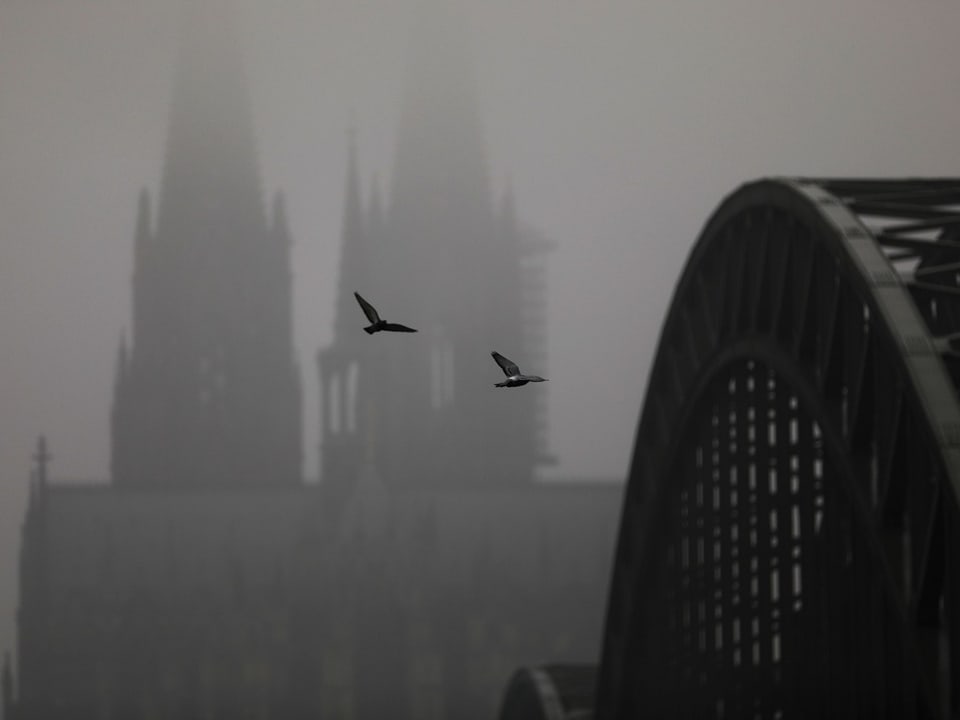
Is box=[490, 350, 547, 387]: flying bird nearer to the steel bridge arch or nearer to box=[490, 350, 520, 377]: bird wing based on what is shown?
box=[490, 350, 520, 377]: bird wing

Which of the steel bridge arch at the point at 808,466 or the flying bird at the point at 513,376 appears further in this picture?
the steel bridge arch at the point at 808,466

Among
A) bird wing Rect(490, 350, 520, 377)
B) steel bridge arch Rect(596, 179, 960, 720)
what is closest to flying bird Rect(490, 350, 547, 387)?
bird wing Rect(490, 350, 520, 377)

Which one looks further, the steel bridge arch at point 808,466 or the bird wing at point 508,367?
the steel bridge arch at point 808,466

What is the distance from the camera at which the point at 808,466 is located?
50.4 m

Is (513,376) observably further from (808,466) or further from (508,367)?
(808,466)

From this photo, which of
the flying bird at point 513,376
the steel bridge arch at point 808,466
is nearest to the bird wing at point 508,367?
the flying bird at point 513,376

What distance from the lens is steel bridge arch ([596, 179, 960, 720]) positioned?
37906 millimetres

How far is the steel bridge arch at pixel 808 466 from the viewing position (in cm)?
3791

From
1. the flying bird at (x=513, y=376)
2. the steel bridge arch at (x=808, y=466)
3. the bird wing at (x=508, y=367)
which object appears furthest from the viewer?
the steel bridge arch at (x=808, y=466)

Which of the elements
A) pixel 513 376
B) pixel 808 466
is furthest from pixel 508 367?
pixel 808 466

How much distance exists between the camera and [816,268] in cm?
4431

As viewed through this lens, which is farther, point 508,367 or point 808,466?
point 808,466

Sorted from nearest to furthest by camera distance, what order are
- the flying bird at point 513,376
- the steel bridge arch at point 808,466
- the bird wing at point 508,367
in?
the flying bird at point 513,376 → the bird wing at point 508,367 → the steel bridge arch at point 808,466

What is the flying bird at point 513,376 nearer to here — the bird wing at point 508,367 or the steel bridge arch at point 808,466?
the bird wing at point 508,367
